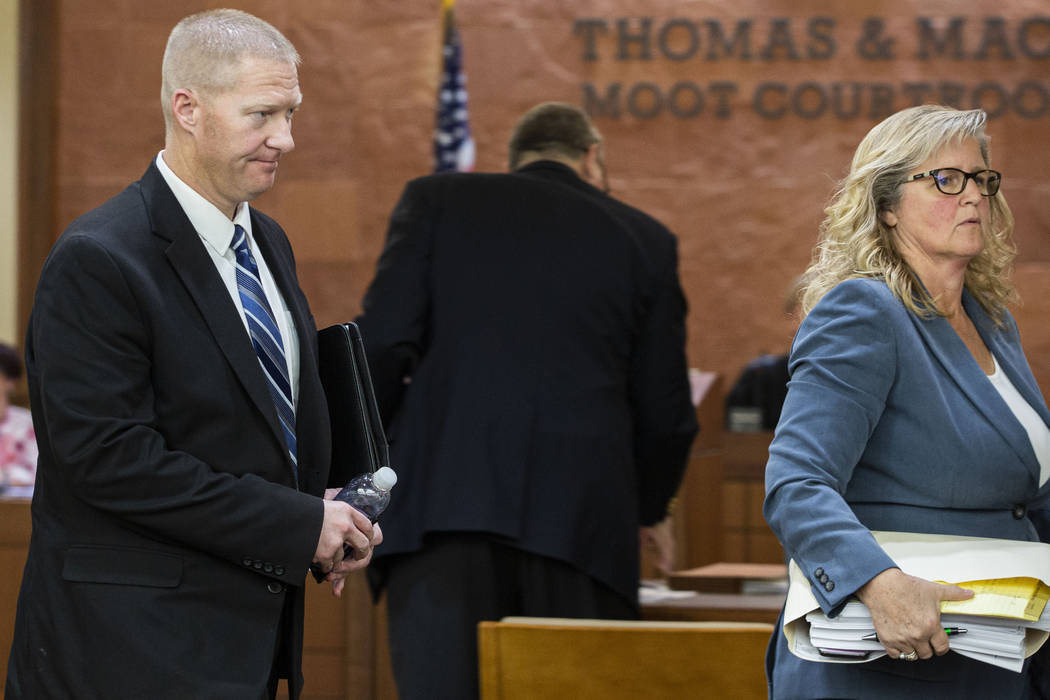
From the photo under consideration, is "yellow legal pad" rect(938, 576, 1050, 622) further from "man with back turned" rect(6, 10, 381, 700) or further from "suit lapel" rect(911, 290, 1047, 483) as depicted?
"man with back turned" rect(6, 10, 381, 700)

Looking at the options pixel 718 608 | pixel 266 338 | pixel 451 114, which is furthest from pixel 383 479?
pixel 451 114

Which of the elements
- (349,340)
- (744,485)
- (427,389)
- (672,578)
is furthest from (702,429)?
(349,340)

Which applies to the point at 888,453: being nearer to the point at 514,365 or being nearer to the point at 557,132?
the point at 514,365

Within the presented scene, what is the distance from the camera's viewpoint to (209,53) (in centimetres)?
192

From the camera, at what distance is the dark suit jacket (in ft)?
9.93

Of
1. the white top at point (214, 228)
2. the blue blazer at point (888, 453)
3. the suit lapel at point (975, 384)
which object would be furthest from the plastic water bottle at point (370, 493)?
the suit lapel at point (975, 384)

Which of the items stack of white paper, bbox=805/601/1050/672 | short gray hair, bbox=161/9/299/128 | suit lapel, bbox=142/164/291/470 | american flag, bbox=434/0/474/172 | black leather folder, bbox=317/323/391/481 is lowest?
stack of white paper, bbox=805/601/1050/672

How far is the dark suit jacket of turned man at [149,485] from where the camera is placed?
1.78 metres

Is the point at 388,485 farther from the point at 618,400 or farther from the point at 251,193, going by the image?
the point at 618,400

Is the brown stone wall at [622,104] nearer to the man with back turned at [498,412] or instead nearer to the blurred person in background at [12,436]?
the blurred person in background at [12,436]

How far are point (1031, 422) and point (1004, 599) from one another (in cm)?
33

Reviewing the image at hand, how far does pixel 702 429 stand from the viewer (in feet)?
15.0

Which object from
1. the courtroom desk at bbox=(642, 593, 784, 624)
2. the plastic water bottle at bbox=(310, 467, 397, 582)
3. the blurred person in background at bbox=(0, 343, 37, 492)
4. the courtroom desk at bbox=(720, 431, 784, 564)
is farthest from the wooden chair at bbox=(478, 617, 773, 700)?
the blurred person in background at bbox=(0, 343, 37, 492)

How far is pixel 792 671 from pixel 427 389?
1.36 meters
